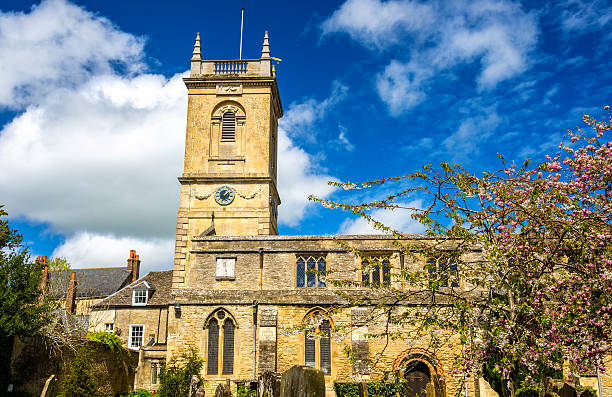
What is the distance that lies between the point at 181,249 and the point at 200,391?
63.9 feet

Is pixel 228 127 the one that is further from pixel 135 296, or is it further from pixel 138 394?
pixel 138 394

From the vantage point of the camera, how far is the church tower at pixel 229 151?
3095 cm

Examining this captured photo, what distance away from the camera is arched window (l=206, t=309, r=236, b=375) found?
2469cm

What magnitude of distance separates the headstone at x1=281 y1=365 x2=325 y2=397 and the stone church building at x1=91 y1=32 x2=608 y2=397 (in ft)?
47.2

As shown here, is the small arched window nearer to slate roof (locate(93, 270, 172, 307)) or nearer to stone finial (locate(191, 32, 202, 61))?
stone finial (locate(191, 32, 202, 61))

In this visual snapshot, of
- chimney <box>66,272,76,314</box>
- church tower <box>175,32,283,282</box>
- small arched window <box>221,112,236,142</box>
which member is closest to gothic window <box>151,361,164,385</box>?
church tower <box>175,32,283,282</box>

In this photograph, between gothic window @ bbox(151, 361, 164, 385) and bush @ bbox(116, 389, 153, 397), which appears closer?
bush @ bbox(116, 389, 153, 397)

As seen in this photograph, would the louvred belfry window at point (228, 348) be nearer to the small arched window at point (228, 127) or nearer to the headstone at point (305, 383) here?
the small arched window at point (228, 127)

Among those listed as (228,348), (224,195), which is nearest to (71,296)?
(224,195)

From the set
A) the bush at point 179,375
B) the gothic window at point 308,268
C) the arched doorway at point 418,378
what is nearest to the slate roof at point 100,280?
the bush at point 179,375

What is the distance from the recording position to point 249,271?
25812 mm

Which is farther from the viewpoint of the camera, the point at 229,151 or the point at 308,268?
the point at 229,151

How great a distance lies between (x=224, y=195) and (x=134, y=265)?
2093 cm

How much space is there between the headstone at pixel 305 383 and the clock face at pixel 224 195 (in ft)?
89.4
